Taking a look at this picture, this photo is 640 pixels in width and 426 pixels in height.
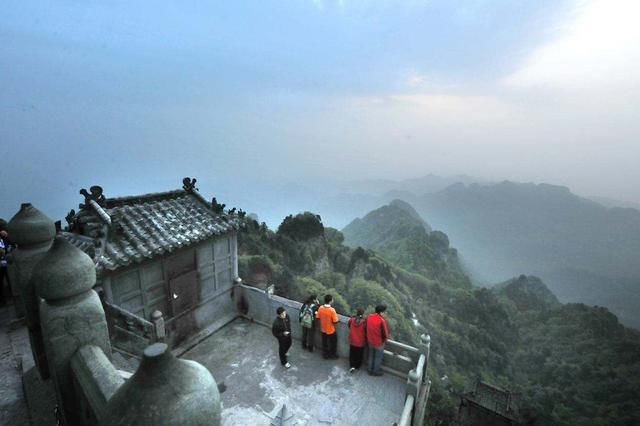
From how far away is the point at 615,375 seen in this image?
43688 millimetres

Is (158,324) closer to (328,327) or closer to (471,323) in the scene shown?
(328,327)

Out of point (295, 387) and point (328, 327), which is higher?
point (328, 327)

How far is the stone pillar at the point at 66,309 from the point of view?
355cm

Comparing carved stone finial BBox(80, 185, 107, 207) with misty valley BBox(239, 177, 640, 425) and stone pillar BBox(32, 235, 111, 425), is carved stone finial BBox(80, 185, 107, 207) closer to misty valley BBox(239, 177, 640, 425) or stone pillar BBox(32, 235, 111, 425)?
stone pillar BBox(32, 235, 111, 425)

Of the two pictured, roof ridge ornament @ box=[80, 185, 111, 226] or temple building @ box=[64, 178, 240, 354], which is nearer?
temple building @ box=[64, 178, 240, 354]

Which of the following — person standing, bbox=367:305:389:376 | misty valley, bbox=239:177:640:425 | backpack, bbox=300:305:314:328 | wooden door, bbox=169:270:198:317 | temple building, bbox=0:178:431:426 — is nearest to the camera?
temple building, bbox=0:178:431:426

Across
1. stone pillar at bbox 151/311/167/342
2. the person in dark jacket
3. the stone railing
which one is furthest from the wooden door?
the person in dark jacket

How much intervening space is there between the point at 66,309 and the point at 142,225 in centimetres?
684

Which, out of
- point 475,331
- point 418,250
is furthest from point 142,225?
point 418,250

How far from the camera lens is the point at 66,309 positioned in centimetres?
372

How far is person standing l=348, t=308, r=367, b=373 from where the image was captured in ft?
29.9

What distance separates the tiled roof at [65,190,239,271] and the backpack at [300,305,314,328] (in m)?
4.10

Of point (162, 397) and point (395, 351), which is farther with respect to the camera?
point (395, 351)

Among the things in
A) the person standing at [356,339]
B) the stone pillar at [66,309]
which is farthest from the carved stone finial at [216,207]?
the stone pillar at [66,309]
